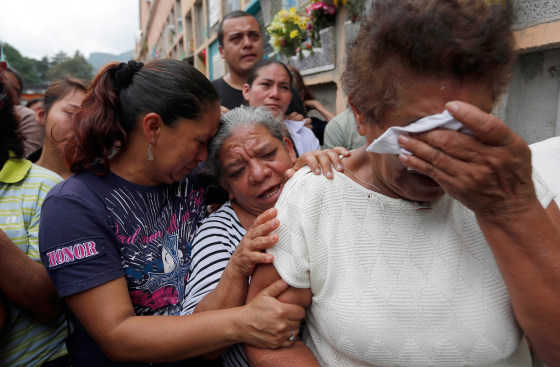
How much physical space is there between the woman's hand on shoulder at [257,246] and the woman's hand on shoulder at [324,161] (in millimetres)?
210

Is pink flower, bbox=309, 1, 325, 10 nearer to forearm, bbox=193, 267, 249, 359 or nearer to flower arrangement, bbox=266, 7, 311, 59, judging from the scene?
flower arrangement, bbox=266, 7, 311, 59

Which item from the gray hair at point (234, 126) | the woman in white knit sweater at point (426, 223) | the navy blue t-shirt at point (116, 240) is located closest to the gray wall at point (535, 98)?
the woman in white knit sweater at point (426, 223)

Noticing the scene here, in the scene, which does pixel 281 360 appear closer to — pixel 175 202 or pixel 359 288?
pixel 359 288

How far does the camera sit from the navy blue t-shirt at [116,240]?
1.34 m

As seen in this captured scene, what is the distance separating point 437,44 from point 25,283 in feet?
5.51

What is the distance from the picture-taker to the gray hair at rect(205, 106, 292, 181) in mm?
1909

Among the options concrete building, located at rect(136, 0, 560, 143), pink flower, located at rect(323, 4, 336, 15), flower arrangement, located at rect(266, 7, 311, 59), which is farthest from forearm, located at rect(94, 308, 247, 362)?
flower arrangement, located at rect(266, 7, 311, 59)

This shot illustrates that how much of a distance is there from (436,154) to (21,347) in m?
1.82

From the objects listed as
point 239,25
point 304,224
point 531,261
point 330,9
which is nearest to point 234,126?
point 304,224

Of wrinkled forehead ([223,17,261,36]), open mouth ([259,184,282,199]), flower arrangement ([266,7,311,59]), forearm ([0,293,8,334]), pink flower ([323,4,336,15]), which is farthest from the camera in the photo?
flower arrangement ([266,7,311,59])

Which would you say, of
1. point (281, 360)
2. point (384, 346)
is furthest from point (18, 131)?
point (384, 346)

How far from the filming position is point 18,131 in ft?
5.90

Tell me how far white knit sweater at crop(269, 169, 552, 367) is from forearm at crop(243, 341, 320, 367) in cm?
7

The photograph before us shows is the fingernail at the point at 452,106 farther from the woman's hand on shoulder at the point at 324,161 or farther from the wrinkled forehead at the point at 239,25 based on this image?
the wrinkled forehead at the point at 239,25
